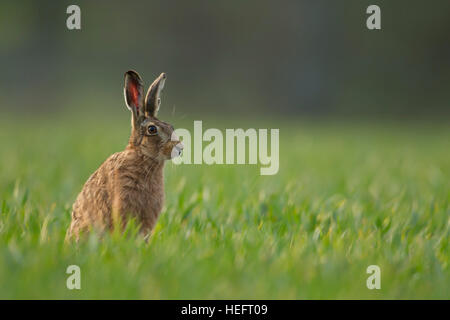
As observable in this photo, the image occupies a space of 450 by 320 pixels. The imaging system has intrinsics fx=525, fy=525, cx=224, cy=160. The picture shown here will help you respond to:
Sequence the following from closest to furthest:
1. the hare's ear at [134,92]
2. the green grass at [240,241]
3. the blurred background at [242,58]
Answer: the green grass at [240,241] → the hare's ear at [134,92] → the blurred background at [242,58]

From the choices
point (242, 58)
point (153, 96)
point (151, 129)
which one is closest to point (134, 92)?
point (153, 96)

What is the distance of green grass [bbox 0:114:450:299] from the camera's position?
2428 millimetres

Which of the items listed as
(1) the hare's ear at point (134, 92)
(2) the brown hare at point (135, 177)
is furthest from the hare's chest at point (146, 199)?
(1) the hare's ear at point (134, 92)

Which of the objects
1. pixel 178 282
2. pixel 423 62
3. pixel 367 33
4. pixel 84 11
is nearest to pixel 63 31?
pixel 84 11

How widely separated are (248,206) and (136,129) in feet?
4.31

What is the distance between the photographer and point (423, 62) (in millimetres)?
21453

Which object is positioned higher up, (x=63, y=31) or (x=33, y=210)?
(x=63, y=31)

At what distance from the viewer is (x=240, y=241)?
9.94 ft

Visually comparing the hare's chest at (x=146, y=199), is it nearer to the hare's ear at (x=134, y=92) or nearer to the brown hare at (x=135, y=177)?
the brown hare at (x=135, y=177)

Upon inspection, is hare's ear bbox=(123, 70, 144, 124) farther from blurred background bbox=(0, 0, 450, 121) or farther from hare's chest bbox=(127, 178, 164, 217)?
blurred background bbox=(0, 0, 450, 121)

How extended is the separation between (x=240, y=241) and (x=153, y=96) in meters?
A: 0.97

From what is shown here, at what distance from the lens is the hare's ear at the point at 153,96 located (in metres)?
2.96

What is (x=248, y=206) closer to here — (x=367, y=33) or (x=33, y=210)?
(x=33, y=210)
